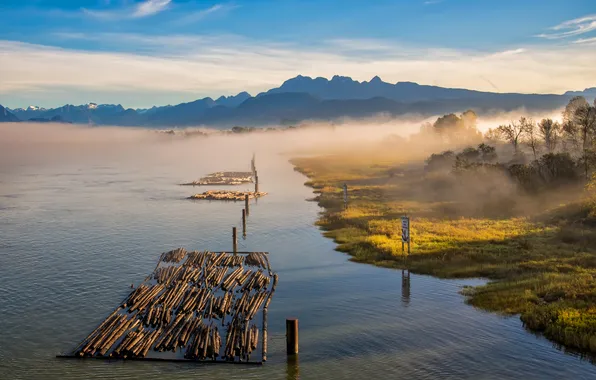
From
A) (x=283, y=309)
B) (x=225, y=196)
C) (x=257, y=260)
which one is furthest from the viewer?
(x=225, y=196)

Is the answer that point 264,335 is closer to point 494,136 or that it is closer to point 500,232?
point 500,232

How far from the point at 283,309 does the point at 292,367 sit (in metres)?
8.36

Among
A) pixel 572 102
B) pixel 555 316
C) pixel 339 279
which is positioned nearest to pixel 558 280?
pixel 555 316

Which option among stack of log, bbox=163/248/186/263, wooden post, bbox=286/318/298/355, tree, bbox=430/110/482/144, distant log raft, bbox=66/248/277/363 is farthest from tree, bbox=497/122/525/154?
wooden post, bbox=286/318/298/355

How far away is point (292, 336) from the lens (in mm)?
27188

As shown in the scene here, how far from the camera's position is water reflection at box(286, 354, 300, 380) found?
1001 inches

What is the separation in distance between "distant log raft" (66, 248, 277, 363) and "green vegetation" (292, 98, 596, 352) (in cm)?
1184

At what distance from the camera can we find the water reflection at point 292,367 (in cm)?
2542

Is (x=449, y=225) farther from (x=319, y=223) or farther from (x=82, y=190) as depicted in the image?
(x=82, y=190)

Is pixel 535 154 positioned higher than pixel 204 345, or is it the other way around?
pixel 535 154

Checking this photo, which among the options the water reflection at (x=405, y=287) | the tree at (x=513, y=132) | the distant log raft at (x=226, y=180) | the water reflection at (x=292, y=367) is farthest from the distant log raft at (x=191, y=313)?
the tree at (x=513, y=132)

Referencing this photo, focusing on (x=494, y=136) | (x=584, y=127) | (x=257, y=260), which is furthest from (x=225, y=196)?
(x=494, y=136)

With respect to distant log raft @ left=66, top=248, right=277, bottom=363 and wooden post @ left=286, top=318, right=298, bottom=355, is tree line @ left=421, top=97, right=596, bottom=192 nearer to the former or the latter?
distant log raft @ left=66, top=248, right=277, bottom=363

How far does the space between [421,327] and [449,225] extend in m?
29.2
